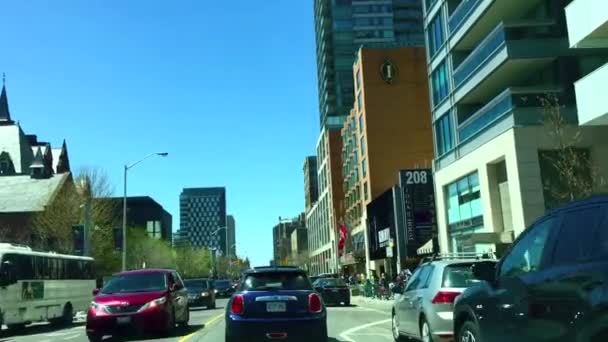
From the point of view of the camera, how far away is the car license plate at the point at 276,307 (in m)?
11.6

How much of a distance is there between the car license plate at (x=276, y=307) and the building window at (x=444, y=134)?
30132 mm

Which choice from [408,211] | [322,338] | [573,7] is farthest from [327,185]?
[322,338]

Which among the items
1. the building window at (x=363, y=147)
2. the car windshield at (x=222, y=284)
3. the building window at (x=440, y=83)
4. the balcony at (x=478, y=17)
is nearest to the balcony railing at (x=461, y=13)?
the balcony at (x=478, y=17)

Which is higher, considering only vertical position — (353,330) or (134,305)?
(134,305)

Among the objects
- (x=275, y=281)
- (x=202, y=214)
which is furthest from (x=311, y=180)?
(x=275, y=281)

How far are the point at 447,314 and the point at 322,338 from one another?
86.3 inches

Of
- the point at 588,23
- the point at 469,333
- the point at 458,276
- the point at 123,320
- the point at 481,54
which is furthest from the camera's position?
the point at 481,54

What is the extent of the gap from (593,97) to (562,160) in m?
3.71

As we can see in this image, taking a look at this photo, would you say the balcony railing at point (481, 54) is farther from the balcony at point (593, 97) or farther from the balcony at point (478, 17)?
the balcony at point (593, 97)

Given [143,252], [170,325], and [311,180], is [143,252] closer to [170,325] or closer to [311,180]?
[170,325]

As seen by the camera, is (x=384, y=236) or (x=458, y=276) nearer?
(x=458, y=276)

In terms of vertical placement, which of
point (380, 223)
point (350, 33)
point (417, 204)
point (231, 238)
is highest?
point (350, 33)

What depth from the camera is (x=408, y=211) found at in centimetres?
6006

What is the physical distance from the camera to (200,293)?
3575 cm
